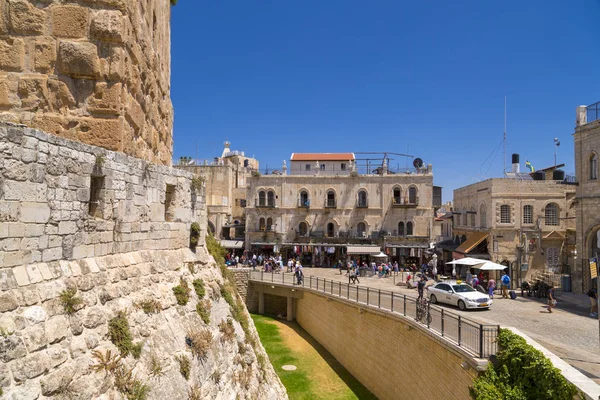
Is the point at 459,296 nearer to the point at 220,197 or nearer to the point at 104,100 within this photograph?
the point at 104,100

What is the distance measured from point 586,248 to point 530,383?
15430 mm

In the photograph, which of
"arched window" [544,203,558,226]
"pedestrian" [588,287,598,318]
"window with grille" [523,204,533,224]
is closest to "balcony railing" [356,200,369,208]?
"window with grille" [523,204,533,224]

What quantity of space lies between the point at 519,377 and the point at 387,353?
7247 millimetres

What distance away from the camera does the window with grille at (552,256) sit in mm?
25344

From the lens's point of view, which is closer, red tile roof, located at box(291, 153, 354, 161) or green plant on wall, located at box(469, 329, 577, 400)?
green plant on wall, located at box(469, 329, 577, 400)

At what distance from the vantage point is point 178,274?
809 centimetres

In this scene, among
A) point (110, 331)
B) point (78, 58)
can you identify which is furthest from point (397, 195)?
point (110, 331)

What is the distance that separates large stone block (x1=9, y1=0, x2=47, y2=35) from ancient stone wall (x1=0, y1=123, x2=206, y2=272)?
2.50 metres

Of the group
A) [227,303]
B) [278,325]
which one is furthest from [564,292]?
[227,303]

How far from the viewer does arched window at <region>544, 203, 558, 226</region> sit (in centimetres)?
2573

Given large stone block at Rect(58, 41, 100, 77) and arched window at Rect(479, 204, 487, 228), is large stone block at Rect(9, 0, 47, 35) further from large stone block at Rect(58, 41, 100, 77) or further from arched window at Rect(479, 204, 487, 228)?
arched window at Rect(479, 204, 487, 228)

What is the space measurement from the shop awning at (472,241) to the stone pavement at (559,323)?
23.2 ft

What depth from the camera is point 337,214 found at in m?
35.8

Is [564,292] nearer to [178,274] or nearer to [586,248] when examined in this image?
[586,248]
